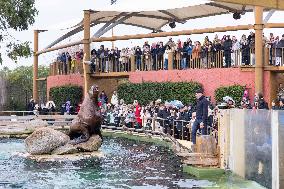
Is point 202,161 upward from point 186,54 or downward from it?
downward

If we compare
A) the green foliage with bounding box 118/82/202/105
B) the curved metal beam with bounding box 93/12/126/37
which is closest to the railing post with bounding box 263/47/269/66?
the green foliage with bounding box 118/82/202/105

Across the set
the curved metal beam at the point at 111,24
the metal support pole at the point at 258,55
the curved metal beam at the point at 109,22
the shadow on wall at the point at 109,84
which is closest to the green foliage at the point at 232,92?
the metal support pole at the point at 258,55

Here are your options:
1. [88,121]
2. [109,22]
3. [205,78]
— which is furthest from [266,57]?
[109,22]

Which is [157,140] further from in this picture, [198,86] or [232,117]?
[232,117]

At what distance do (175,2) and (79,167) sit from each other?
53.6 ft

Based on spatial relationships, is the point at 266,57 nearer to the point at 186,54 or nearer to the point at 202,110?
the point at 186,54

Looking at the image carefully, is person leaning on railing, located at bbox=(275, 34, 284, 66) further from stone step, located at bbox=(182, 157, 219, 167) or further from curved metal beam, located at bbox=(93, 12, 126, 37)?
stone step, located at bbox=(182, 157, 219, 167)

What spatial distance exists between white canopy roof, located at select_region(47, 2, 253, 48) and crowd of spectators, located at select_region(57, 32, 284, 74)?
1857 mm

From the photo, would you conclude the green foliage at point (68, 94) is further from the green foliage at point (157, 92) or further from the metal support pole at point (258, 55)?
the metal support pole at point (258, 55)

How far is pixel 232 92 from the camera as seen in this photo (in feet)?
85.7

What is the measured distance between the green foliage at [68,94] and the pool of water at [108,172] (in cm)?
1418

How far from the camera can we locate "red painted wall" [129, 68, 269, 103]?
25.9m

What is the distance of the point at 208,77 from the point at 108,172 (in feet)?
44.3

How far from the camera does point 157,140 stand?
22.1 metres
